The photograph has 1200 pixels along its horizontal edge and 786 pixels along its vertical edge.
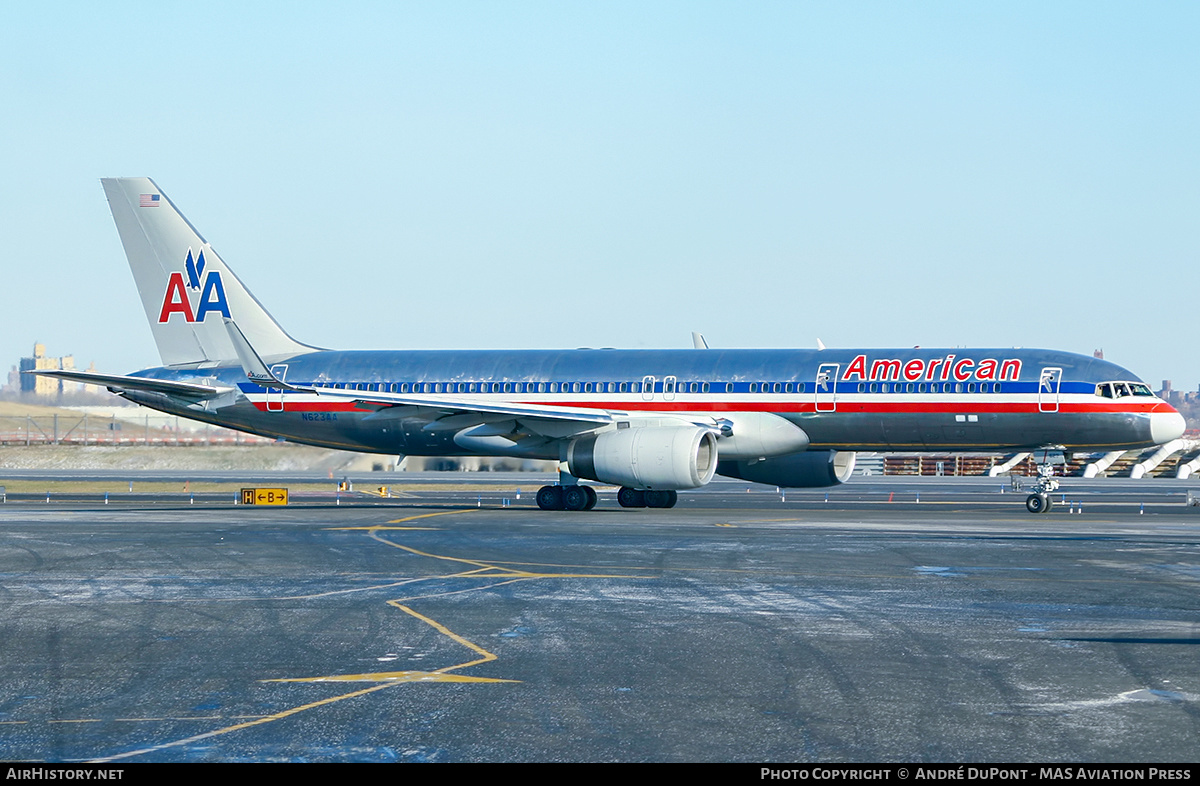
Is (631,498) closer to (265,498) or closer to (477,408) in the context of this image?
(477,408)

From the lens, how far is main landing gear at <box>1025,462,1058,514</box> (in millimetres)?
37406

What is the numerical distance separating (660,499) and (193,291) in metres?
17.6

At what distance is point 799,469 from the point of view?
3997 cm

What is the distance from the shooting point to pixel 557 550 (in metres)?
24.6

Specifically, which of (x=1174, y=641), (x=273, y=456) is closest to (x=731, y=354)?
(x=1174, y=641)

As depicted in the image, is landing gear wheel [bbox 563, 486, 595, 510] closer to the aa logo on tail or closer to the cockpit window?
the aa logo on tail

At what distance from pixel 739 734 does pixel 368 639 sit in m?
5.82

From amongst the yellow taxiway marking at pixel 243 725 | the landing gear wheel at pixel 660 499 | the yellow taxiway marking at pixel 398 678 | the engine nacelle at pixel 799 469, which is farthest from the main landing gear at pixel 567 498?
the yellow taxiway marking at pixel 243 725

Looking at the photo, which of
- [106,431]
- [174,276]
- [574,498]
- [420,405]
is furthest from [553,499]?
[106,431]

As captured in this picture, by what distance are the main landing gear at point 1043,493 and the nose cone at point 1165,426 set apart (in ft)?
9.97

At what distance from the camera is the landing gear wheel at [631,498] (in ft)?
130

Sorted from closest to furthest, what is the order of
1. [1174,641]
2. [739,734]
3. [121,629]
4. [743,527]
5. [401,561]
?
[739,734] < [1174,641] < [121,629] < [401,561] < [743,527]

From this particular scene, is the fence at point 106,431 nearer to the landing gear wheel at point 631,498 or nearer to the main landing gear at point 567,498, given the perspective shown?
the landing gear wheel at point 631,498
